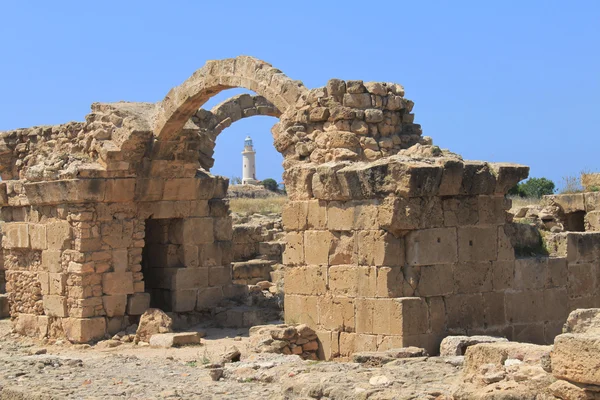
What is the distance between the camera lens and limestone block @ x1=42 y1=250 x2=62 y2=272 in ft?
42.5

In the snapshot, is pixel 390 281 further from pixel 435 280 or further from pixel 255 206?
pixel 255 206

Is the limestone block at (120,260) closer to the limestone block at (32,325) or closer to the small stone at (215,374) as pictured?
the limestone block at (32,325)

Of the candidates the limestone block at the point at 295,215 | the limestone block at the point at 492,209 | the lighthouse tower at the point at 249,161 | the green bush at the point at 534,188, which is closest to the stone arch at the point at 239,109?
the limestone block at the point at 295,215

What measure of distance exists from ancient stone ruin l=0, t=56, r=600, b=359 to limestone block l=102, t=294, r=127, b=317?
20 millimetres

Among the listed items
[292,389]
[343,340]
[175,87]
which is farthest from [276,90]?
[292,389]

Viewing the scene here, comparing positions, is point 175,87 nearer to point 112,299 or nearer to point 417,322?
point 112,299

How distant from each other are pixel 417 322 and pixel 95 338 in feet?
17.8

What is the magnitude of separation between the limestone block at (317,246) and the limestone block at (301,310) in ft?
1.31

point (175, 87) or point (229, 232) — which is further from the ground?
point (175, 87)

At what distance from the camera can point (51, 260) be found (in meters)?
13.1

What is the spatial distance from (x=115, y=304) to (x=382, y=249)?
5211mm

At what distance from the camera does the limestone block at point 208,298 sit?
1361 centimetres

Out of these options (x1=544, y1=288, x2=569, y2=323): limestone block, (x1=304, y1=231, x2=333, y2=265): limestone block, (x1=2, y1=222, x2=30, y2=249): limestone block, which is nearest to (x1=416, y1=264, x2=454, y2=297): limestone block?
(x1=304, y1=231, x2=333, y2=265): limestone block

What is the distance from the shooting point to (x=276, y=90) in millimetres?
11000
